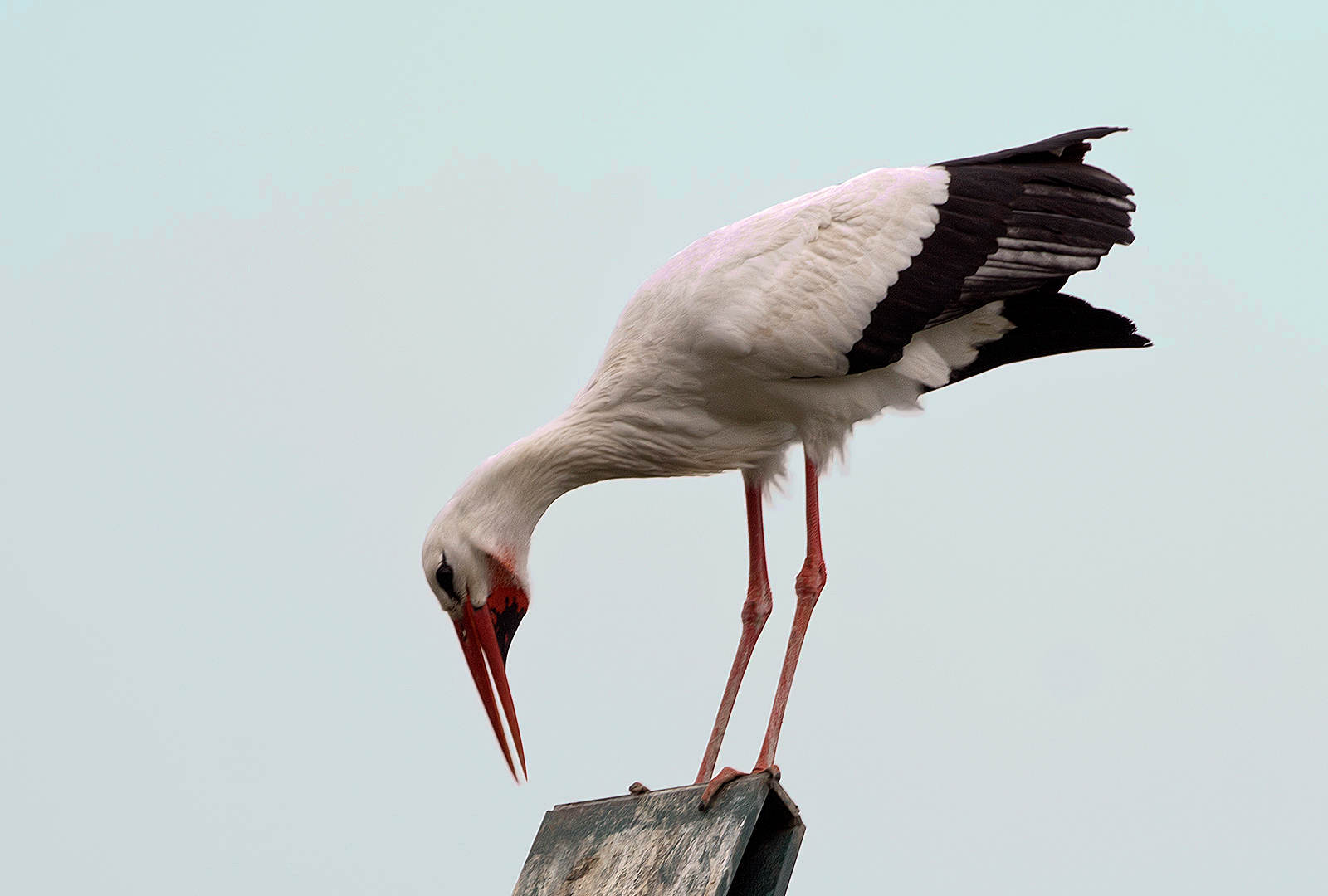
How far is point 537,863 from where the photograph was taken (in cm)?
545

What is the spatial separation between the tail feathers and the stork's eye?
2.25m

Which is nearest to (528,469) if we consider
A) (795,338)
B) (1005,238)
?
(795,338)

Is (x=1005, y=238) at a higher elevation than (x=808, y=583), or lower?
higher

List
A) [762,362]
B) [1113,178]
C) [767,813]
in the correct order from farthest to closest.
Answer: [1113,178] → [762,362] → [767,813]

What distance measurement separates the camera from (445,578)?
20.2 ft

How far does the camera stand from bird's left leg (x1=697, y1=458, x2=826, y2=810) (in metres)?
5.72

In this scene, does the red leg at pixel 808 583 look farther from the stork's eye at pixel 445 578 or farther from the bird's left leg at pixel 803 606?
the stork's eye at pixel 445 578

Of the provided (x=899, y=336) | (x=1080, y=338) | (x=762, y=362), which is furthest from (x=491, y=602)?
(x=1080, y=338)

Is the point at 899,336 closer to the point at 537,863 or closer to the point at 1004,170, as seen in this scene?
the point at 1004,170

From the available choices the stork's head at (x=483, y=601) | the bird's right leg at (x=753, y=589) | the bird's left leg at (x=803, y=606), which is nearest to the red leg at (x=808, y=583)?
the bird's left leg at (x=803, y=606)

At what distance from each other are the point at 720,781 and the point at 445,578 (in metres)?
1.58

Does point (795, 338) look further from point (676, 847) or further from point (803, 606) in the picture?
point (676, 847)

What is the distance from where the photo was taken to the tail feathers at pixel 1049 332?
647 cm

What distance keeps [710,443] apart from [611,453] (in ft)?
1.35
